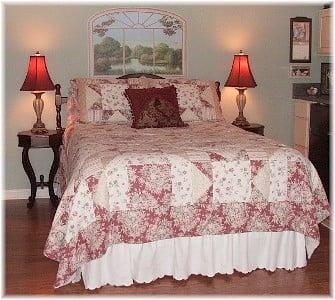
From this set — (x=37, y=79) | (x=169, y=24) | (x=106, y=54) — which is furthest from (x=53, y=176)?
(x=169, y=24)

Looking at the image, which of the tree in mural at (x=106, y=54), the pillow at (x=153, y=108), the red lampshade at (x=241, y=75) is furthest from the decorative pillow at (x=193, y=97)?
the tree in mural at (x=106, y=54)

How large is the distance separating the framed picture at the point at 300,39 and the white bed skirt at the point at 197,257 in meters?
2.68

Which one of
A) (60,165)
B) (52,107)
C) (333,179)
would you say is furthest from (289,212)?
(52,107)

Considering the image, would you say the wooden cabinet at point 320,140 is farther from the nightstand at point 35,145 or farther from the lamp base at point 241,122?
the nightstand at point 35,145

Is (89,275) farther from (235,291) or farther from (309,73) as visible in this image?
Answer: (309,73)

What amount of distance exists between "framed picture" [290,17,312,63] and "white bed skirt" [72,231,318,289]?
8.78 feet

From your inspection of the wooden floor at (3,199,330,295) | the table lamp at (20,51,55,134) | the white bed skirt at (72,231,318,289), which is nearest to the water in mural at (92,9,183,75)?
the table lamp at (20,51,55,134)

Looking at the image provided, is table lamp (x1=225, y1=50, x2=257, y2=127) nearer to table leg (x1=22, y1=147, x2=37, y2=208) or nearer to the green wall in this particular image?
the green wall

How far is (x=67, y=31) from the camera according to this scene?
519 cm

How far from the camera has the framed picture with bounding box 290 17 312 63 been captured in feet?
18.5

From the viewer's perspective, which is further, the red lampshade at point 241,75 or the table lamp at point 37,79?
the red lampshade at point 241,75

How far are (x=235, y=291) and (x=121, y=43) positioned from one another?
288 centimetres

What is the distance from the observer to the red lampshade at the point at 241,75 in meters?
5.21

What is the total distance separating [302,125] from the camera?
5605 mm
